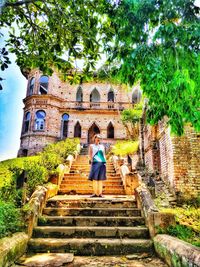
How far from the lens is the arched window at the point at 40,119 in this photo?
83.4 feet

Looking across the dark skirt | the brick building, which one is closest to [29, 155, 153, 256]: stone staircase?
the dark skirt

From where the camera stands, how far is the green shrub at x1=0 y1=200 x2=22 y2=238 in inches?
150

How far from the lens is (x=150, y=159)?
41.4ft

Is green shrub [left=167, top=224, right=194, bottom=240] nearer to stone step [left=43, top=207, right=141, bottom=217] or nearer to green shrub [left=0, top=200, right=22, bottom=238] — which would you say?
stone step [left=43, top=207, right=141, bottom=217]

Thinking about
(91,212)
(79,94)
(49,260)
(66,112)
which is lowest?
(49,260)

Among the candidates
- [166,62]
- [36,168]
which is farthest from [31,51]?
[166,62]

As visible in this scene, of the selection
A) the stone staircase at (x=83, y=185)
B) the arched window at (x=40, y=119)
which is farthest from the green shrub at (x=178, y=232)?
the arched window at (x=40, y=119)

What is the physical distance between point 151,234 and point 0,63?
5055 mm

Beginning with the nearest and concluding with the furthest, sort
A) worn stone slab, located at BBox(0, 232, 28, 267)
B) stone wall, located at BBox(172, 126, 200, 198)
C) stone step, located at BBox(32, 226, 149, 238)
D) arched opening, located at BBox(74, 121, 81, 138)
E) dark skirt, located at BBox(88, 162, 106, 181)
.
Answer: worn stone slab, located at BBox(0, 232, 28, 267) → stone step, located at BBox(32, 226, 149, 238) → dark skirt, located at BBox(88, 162, 106, 181) → stone wall, located at BBox(172, 126, 200, 198) → arched opening, located at BBox(74, 121, 81, 138)

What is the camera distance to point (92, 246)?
4.32m

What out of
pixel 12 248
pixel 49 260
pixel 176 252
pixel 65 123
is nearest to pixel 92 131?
pixel 65 123

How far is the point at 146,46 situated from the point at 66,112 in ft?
80.5

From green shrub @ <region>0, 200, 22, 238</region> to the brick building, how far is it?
67.3 ft

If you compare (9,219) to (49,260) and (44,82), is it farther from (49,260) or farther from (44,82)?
(44,82)
